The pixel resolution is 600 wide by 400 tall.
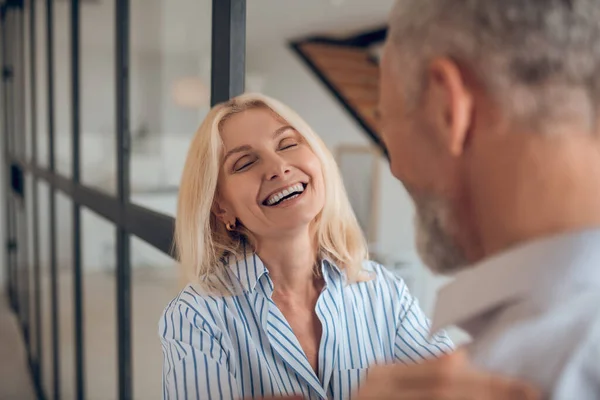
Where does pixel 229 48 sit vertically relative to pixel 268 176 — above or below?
above

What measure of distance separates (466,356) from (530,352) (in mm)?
43

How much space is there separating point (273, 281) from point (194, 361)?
0.62 ft

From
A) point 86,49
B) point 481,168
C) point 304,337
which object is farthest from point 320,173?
point 86,49

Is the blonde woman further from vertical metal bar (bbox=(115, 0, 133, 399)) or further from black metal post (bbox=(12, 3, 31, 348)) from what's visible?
black metal post (bbox=(12, 3, 31, 348))

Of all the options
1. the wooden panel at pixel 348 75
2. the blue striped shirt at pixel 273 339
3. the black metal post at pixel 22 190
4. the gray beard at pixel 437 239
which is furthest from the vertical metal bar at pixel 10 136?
the gray beard at pixel 437 239

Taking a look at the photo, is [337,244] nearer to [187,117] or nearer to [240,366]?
[240,366]

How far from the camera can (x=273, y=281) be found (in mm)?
932

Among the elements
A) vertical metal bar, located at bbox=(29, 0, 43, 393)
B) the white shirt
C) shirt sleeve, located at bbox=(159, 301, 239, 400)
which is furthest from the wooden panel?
the white shirt

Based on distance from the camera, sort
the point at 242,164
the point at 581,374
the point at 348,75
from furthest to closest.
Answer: the point at 348,75 < the point at 242,164 < the point at 581,374

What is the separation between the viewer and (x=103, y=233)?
2324 mm

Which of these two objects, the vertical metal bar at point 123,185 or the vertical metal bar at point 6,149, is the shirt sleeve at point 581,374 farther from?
the vertical metal bar at point 6,149

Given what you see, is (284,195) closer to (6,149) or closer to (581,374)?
(581,374)

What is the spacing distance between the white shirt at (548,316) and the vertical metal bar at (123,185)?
4.65 ft

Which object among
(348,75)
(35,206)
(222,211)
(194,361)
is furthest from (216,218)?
(348,75)
